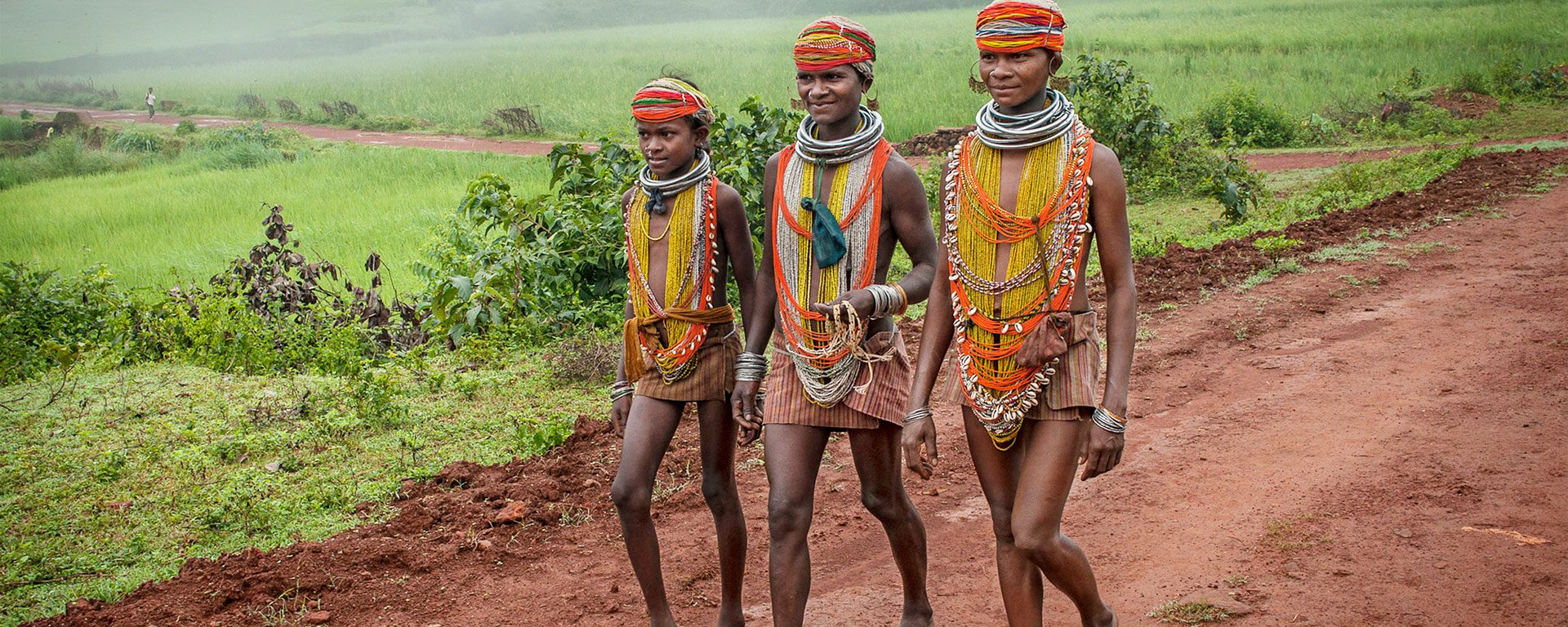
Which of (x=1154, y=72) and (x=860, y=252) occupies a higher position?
(x=860, y=252)

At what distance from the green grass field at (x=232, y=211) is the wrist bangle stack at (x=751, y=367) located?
21.6ft

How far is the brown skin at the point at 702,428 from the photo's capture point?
11.8 feet

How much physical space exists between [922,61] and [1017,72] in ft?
75.5

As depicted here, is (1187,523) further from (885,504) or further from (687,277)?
(687,277)

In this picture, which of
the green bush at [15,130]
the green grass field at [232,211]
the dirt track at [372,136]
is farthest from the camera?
the dirt track at [372,136]

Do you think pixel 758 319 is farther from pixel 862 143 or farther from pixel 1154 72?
pixel 1154 72

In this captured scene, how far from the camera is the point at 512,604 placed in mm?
4266

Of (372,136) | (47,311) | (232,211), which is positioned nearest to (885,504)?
(47,311)

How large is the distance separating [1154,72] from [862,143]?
62.5ft

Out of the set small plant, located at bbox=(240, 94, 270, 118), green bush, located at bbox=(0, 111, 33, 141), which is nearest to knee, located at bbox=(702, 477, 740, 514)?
green bush, located at bbox=(0, 111, 33, 141)

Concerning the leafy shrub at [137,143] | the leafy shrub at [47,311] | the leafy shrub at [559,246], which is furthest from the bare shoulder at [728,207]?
the leafy shrub at [137,143]

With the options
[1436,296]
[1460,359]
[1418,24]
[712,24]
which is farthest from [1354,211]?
[712,24]

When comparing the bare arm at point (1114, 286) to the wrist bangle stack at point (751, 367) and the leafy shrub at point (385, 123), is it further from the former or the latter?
the leafy shrub at point (385, 123)

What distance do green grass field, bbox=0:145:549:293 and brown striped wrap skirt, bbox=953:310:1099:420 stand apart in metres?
7.30
